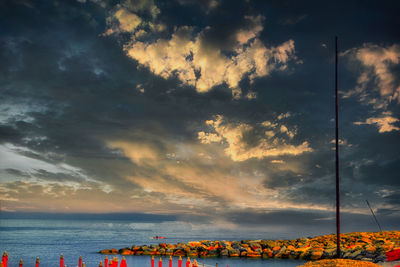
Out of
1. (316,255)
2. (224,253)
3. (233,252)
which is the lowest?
(224,253)

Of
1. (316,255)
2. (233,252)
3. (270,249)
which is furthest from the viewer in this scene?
(233,252)

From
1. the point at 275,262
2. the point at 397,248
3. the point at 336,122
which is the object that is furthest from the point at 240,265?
the point at 336,122

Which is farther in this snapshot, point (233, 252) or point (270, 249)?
point (233, 252)

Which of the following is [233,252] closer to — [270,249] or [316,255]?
[270,249]

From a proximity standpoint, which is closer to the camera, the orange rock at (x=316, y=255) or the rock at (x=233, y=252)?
the orange rock at (x=316, y=255)

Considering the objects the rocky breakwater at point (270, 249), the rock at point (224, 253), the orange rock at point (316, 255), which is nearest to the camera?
the orange rock at point (316, 255)

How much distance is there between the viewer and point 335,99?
21219 mm

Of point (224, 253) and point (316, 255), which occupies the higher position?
point (316, 255)

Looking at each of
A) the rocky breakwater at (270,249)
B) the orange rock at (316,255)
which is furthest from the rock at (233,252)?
the orange rock at (316,255)

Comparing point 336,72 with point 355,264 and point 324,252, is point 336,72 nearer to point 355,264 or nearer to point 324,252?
point 355,264

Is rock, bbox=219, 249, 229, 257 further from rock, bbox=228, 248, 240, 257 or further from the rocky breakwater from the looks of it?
rock, bbox=228, 248, 240, 257

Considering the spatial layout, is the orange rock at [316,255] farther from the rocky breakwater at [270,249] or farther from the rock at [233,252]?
the rock at [233,252]

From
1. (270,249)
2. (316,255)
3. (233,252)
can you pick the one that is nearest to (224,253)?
(233,252)

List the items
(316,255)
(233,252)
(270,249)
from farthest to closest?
(233,252)
(270,249)
(316,255)
